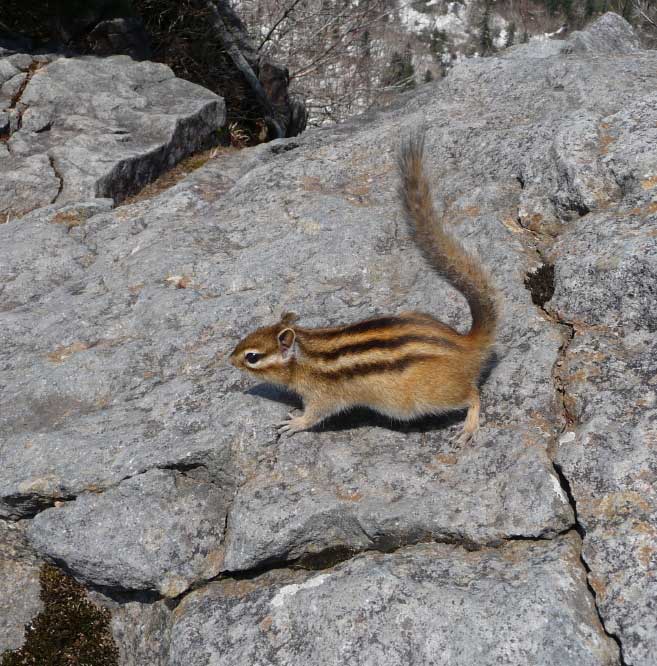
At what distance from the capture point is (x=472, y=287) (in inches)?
202

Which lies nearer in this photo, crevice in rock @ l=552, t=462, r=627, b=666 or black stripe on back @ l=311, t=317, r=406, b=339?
crevice in rock @ l=552, t=462, r=627, b=666

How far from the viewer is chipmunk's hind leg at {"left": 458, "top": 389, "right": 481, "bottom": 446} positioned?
15.2 ft

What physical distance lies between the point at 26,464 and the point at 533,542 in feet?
11.5

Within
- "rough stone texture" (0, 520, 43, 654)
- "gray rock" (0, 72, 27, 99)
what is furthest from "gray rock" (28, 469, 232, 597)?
"gray rock" (0, 72, 27, 99)

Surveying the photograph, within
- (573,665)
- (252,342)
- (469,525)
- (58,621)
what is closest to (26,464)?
(58,621)

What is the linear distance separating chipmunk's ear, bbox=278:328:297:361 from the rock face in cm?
48

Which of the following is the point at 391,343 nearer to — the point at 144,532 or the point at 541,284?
the point at 541,284

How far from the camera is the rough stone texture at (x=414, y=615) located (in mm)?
3551

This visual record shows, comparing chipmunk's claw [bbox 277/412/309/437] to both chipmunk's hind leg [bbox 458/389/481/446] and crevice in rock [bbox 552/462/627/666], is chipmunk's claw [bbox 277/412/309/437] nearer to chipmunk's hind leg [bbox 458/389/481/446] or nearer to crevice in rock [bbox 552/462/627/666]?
chipmunk's hind leg [bbox 458/389/481/446]

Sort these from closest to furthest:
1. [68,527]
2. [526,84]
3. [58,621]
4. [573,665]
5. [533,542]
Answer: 1. [573,665]
2. [533,542]
3. [68,527]
4. [58,621]
5. [526,84]

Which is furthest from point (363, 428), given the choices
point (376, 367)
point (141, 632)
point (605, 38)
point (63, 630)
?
point (605, 38)

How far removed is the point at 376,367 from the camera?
4.58m

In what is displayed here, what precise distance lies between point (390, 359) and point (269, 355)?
3.04ft

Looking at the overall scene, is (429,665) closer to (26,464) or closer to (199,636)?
(199,636)
